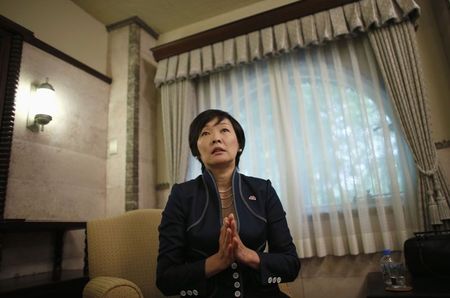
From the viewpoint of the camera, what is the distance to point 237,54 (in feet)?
8.66

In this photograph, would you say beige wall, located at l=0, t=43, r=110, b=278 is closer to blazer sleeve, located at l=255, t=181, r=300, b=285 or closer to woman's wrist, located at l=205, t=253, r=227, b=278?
woman's wrist, located at l=205, t=253, r=227, b=278

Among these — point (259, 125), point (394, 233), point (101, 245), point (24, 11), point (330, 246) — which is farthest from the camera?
point (259, 125)

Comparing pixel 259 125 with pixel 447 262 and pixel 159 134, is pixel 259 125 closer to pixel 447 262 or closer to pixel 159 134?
pixel 159 134

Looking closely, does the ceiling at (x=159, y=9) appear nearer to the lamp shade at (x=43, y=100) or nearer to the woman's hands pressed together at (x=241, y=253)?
the lamp shade at (x=43, y=100)

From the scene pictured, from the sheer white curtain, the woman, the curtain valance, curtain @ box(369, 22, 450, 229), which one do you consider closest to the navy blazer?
the woman

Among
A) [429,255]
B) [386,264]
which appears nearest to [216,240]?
[429,255]

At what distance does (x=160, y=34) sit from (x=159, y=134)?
3.71 feet

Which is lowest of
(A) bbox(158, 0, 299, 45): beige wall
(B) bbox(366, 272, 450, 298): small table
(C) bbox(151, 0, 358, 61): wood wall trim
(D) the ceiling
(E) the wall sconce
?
(B) bbox(366, 272, 450, 298): small table

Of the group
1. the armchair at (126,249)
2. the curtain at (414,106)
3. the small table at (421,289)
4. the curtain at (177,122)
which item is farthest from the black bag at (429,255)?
the curtain at (177,122)

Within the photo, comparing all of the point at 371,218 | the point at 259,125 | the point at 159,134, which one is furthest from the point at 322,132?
the point at 159,134

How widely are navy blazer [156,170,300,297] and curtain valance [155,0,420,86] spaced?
1.62 meters

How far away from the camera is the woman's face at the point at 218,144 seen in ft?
3.93

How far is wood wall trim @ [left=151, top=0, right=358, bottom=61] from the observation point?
7.93 feet

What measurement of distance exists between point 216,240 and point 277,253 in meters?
0.23
